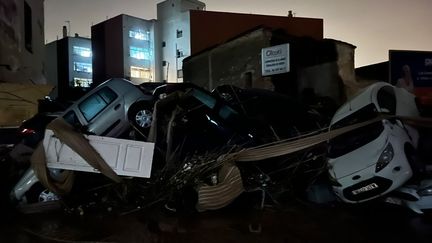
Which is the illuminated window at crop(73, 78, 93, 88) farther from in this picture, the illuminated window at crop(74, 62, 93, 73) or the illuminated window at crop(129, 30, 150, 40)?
the illuminated window at crop(129, 30, 150, 40)

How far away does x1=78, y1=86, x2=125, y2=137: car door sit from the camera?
22.5ft

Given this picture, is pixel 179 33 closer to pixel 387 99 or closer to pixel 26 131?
pixel 26 131

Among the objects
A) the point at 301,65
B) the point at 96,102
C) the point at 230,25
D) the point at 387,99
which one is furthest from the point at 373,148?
the point at 230,25

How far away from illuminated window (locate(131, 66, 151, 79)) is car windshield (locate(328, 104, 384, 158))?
30.3m

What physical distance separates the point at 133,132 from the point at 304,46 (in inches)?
442

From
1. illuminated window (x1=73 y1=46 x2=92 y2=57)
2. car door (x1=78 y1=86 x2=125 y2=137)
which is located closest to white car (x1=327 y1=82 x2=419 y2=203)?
car door (x1=78 y1=86 x2=125 y2=137)

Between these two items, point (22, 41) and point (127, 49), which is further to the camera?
point (127, 49)

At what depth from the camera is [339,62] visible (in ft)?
50.4

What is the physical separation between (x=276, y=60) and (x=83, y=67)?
30999 millimetres

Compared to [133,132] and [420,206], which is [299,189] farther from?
[133,132]

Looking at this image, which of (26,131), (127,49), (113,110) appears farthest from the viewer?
(127,49)

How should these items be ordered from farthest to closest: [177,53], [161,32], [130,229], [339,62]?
[161,32] < [177,53] < [339,62] < [130,229]

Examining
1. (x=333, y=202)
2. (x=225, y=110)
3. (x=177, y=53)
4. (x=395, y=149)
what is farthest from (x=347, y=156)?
(x=177, y=53)

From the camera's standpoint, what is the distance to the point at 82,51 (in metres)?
39.3
